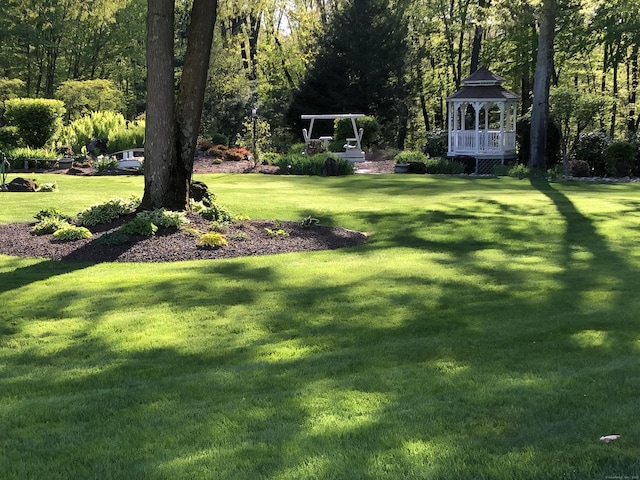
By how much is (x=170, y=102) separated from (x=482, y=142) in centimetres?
1688

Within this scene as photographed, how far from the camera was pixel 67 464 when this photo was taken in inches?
120

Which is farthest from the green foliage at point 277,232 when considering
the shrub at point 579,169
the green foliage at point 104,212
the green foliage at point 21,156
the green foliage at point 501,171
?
the green foliage at point 21,156

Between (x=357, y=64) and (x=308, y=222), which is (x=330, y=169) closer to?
(x=308, y=222)

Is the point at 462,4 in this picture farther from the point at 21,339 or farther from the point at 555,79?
the point at 21,339

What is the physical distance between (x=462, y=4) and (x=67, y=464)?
1368 inches

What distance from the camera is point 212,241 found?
930 centimetres

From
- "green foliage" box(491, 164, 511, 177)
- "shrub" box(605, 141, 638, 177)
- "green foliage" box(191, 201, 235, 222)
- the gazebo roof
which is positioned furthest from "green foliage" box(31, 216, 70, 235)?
the gazebo roof

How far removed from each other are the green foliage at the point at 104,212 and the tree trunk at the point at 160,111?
45cm

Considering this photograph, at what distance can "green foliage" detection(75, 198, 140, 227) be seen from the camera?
10.3 m

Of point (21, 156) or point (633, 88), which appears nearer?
point (21, 156)

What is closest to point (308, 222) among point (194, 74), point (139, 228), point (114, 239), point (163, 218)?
point (163, 218)

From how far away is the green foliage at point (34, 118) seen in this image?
24875 millimetres

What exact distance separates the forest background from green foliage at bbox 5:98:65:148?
27.7 feet

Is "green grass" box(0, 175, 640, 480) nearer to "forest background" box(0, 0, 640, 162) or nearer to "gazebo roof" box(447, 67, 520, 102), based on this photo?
"gazebo roof" box(447, 67, 520, 102)
